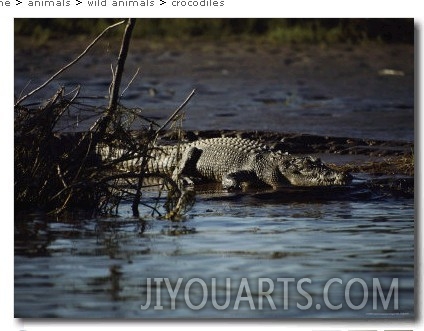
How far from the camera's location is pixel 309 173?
9.73 m

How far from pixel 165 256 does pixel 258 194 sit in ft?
8.15

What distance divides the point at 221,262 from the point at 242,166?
354cm

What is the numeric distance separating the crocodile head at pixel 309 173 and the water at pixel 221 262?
0.71 metres

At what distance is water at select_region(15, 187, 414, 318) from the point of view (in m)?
6.04

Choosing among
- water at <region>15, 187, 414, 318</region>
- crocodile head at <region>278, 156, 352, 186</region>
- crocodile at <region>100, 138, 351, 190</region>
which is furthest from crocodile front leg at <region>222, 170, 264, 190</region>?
water at <region>15, 187, 414, 318</region>

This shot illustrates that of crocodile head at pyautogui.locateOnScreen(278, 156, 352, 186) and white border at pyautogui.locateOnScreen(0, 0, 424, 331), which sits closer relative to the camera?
white border at pyautogui.locateOnScreen(0, 0, 424, 331)

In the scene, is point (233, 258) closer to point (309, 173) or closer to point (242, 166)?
point (309, 173)

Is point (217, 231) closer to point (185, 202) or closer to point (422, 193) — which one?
point (185, 202)

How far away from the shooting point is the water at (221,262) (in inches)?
238

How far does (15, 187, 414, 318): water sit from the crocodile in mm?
1014

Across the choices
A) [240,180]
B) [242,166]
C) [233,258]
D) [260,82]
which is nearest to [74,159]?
[233,258]

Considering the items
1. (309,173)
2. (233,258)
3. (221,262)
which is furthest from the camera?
(309,173)

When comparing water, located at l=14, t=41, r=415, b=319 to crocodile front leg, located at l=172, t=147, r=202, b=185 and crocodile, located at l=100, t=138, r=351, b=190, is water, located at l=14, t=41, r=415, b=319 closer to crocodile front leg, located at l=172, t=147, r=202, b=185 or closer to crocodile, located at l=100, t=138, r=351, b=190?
crocodile, located at l=100, t=138, r=351, b=190

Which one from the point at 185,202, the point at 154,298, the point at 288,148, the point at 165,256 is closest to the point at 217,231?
the point at 185,202
